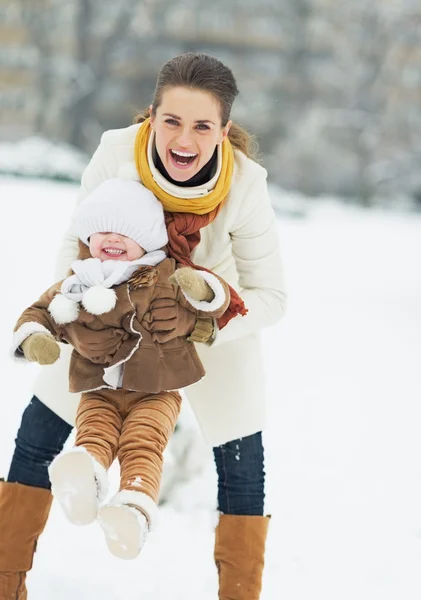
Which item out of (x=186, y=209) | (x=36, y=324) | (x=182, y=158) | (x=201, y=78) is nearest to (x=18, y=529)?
(x=36, y=324)

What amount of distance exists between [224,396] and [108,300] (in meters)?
0.44

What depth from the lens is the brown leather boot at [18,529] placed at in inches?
73.7

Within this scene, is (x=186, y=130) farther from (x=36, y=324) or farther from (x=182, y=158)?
(x=36, y=324)

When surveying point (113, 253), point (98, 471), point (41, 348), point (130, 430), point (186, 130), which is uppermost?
point (186, 130)

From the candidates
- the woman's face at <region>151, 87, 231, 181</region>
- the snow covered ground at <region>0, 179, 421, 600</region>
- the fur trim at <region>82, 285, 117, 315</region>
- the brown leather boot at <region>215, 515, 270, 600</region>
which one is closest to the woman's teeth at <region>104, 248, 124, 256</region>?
the fur trim at <region>82, 285, 117, 315</region>

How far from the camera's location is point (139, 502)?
61.2 inches

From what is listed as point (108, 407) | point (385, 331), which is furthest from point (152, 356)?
point (385, 331)

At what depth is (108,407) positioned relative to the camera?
178cm

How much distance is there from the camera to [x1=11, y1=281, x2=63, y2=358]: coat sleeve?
1699mm

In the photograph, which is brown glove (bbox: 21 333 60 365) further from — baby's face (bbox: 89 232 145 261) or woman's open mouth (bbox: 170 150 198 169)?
woman's open mouth (bbox: 170 150 198 169)

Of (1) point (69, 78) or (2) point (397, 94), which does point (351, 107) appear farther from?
(1) point (69, 78)

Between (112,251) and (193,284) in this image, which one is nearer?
(193,284)

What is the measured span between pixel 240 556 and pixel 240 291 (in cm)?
67

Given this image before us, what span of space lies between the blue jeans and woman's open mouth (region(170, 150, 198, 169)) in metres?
0.71
